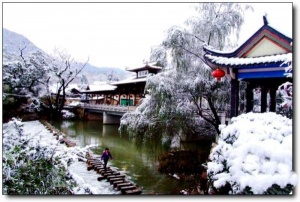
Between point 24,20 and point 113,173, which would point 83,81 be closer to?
point 113,173

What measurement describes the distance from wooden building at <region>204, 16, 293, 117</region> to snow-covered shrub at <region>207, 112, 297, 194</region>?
0.90 meters

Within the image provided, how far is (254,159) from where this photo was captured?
6.77 feet

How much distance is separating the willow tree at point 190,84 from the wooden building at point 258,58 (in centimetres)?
107

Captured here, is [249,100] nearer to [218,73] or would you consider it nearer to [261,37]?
[218,73]

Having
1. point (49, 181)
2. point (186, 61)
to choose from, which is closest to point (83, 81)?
point (186, 61)

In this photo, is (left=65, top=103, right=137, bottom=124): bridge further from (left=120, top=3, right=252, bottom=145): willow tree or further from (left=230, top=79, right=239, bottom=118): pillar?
(left=230, top=79, right=239, bottom=118): pillar

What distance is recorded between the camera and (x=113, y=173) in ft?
14.9

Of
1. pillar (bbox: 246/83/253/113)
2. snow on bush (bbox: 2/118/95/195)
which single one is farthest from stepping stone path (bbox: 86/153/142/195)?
pillar (bbox: 246/83/253/113)

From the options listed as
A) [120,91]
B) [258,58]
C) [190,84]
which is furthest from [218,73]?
[120,91]

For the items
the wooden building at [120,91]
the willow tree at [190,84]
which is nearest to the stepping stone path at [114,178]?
the willow tree at [190,84]

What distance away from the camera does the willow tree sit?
16.1 ft

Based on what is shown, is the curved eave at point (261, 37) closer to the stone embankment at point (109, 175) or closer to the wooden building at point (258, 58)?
the wooden building at point (258, 58)

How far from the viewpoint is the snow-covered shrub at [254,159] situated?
201 cm

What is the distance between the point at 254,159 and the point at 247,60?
1.55 meters
